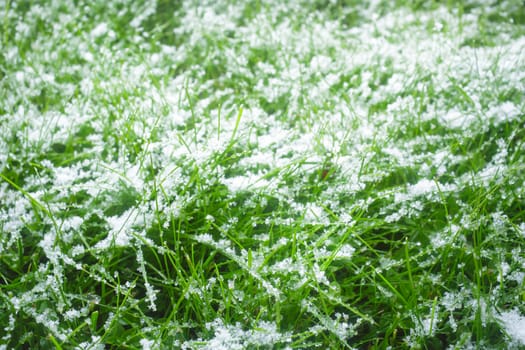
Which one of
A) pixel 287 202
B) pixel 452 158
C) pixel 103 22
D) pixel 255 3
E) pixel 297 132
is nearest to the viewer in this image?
pixel 287 202

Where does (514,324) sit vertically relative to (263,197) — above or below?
below

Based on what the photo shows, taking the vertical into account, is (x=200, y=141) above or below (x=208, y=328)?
above

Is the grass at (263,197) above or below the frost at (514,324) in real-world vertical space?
above

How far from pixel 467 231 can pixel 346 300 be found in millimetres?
399

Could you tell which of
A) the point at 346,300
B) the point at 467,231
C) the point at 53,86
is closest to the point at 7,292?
the point at 346,300

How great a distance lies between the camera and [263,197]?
4.32ft

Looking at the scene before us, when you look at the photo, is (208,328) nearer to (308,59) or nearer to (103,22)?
(308,59)

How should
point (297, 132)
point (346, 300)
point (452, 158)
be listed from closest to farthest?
1. point (346, 300)
2. point (452, 158)
3. point (297, 132)

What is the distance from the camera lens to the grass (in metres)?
1.06

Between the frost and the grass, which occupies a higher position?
the grass

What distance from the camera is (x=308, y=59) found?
1.98 metres

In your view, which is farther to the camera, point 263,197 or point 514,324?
point 263,197

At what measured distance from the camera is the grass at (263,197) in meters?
1.06

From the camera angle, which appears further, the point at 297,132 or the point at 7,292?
the point at 297,132
